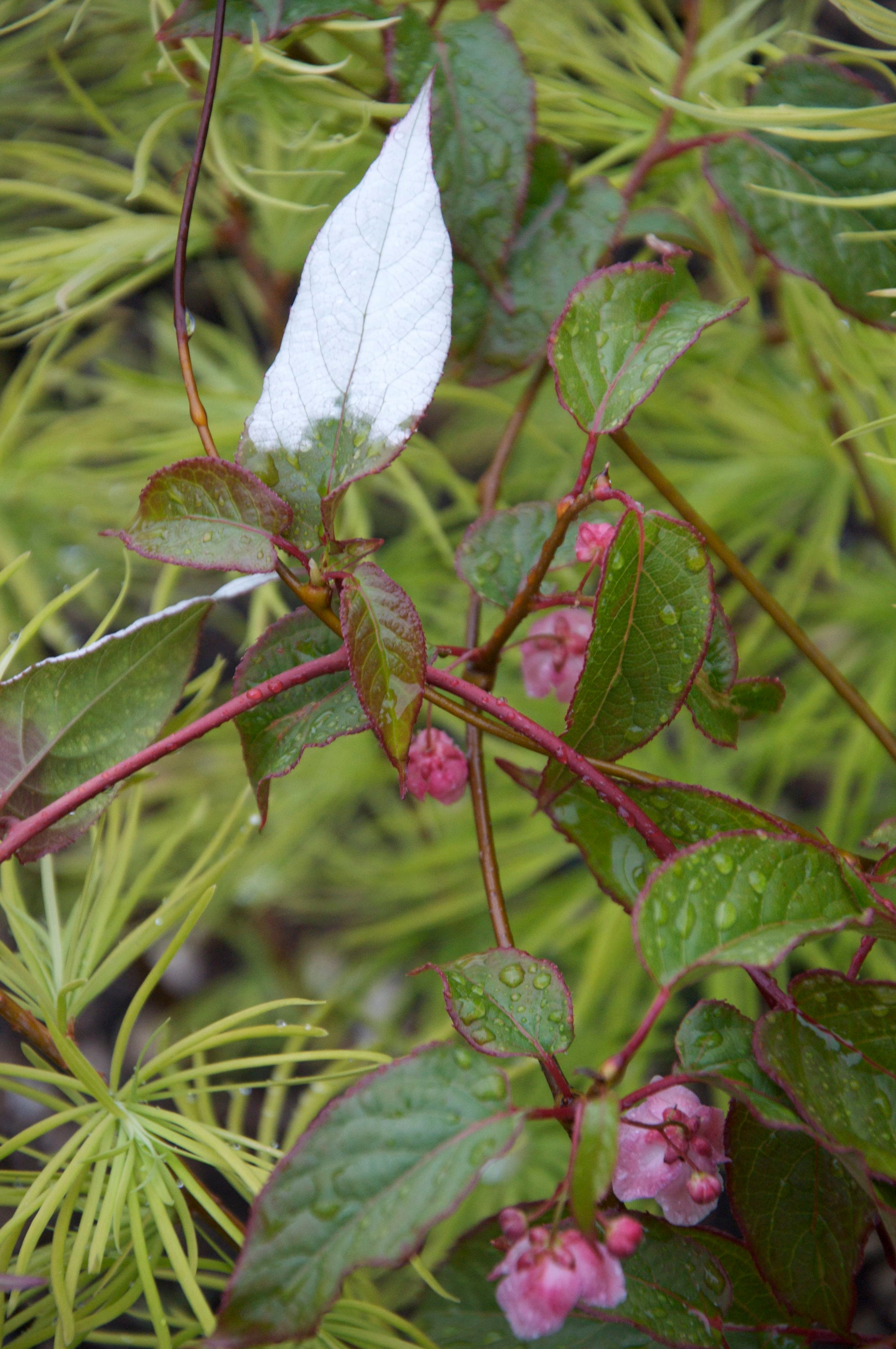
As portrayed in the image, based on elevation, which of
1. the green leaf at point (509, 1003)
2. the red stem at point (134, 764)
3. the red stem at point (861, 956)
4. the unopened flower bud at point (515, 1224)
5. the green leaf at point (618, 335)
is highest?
the green leaf at point (618, 335)

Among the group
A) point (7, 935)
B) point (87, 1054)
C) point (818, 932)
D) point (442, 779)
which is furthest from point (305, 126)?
point (87, 1054)

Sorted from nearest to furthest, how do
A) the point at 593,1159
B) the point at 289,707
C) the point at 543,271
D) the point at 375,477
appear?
the point at 593,1159, the point at 289,707, the point at 543,271, the point at 375,477

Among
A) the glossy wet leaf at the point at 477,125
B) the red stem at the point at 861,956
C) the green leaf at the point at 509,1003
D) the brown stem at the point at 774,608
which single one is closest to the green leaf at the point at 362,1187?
the green leaf at the point at 509,1003

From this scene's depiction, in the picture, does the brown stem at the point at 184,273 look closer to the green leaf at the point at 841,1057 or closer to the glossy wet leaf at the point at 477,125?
the glossy wet leaf at the point at 477,125

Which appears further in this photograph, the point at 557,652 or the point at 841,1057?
the point at 557,652

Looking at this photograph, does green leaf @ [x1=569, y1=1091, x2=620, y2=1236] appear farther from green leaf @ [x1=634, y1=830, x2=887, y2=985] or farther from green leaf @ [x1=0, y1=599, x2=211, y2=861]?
green leaf @ [x1=0, y1=599, x2=211, y2=861]

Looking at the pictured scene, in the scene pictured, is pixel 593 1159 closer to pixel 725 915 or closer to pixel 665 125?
pixel 725 915

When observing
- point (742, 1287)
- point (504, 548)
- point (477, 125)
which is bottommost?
point (742, 1287)

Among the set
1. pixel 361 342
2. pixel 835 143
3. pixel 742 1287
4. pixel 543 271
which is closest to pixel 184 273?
pixel 361 342
